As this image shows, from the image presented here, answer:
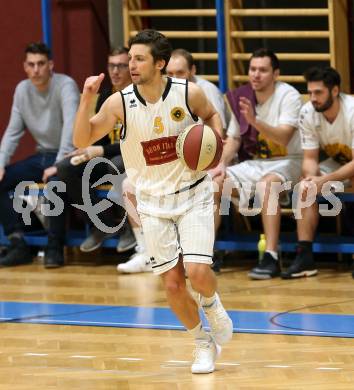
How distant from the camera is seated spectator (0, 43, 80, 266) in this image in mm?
8875

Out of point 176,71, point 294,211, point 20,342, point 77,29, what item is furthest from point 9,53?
point 20,342

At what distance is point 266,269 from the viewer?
25.8ft

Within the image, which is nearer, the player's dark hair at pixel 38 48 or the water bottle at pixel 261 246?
the water bottle at pixel 261 246

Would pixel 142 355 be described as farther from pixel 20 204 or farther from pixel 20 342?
pixel 20 204

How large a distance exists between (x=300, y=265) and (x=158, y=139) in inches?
109

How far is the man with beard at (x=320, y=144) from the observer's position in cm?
766

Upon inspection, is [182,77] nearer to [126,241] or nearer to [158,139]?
[126,241]

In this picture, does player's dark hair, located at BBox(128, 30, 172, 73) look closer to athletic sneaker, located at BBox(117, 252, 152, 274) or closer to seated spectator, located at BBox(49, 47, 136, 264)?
seated spectator, located at BBox(49, 47, 136, 264)

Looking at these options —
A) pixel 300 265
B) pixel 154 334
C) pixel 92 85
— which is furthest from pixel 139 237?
pixel 92 85

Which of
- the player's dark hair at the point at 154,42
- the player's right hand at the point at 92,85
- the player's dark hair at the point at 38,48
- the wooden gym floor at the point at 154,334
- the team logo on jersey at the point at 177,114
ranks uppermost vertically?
the player's dark hair at the point at 38,48

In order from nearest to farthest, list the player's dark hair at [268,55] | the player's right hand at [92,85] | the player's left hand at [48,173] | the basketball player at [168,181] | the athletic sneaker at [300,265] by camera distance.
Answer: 1. the player's right hand at [92,85]
2. the basketball player at [168,181]
3. the athletic sneaker at [300,265]
4. the player's dark hair at [268,55]
5. the player's left hand at [48,173]

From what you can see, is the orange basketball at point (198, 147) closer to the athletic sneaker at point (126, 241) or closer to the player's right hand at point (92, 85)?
the player's right hand at point (92, 85)

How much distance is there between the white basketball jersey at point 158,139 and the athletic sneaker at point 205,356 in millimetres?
791

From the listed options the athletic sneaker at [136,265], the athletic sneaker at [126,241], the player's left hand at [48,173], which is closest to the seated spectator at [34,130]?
the player's left hand at [48,173]
